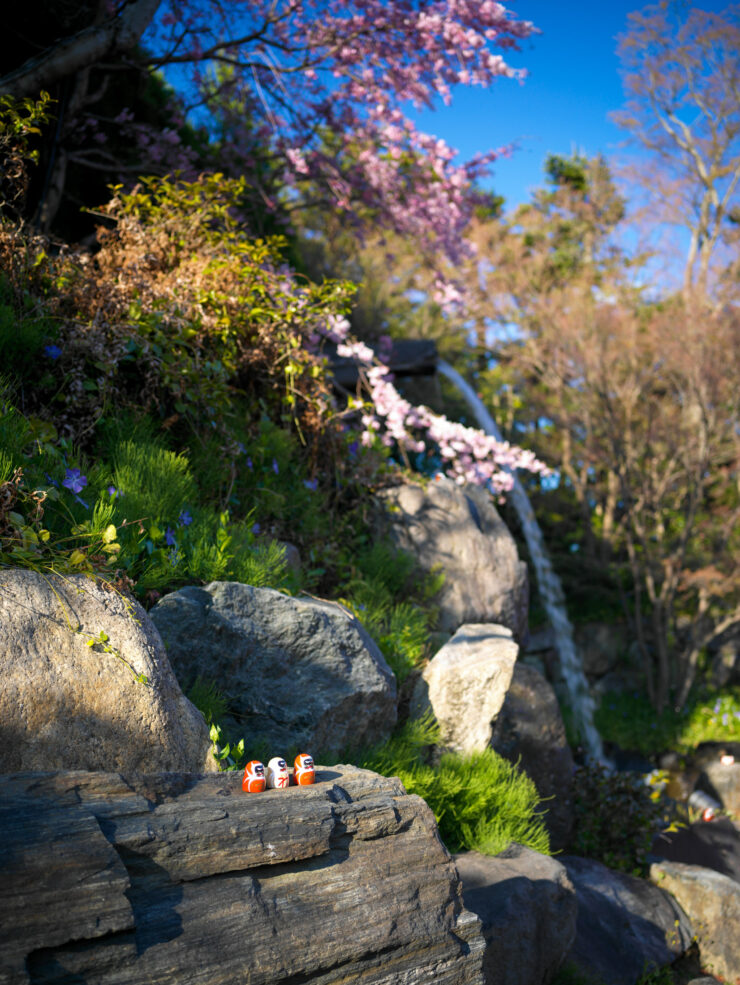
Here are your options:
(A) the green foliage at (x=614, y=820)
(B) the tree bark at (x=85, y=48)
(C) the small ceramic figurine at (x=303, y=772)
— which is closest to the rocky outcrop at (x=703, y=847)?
(A) the green foliage at (x=614, y=820)

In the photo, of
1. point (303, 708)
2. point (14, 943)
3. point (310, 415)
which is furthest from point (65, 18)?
point (14, 943)

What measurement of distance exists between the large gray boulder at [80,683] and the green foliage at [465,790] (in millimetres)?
1321

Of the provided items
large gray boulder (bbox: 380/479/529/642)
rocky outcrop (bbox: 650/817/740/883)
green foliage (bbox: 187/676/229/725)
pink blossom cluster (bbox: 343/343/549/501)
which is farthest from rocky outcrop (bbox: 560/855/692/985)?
pink blossom cluster (bbox: 343/343/549/501)

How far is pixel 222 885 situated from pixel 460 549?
4347 mm

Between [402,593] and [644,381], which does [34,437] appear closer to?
[402,593]

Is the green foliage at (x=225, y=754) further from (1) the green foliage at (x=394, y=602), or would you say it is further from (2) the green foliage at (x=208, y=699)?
(1) the green foliage at (x=394, y=602)

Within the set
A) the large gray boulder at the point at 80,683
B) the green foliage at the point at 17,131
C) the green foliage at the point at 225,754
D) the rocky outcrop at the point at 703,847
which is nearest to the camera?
the large gray boulder at the point at 80,683

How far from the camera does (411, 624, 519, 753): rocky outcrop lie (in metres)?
4.08

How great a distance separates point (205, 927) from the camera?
5.70ft

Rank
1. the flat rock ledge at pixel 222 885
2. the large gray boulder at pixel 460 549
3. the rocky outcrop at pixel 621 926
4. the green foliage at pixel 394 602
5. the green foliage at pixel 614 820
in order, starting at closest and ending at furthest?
the flat rock ledge at pixel 222 885 → the rocky outcrop at pixel 621 926 → the green foliage at pixel 394 602 → the green foliage at pixel 614 820 → the large gray boulder at pixel 460 549

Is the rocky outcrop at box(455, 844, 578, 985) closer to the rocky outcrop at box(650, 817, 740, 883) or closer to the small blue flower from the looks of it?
the small blue flower

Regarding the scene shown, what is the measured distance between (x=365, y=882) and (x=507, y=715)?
2.85 meters

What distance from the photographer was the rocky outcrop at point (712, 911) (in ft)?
15.3

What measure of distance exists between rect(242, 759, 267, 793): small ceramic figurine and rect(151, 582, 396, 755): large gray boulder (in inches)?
37.3
